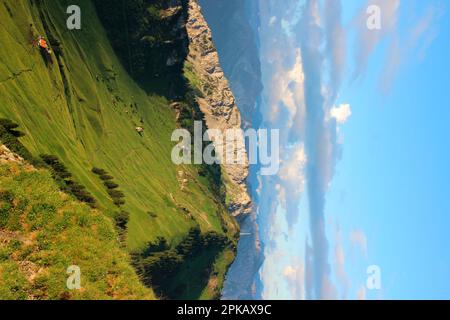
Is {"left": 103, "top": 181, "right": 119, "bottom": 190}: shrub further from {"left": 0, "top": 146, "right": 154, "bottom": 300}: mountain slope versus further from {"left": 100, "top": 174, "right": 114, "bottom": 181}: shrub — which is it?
{"left": 0, "top": 146, "right": 154, "bottom": 300}: mountain slope

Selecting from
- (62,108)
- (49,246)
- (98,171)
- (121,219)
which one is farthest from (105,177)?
(49,246)

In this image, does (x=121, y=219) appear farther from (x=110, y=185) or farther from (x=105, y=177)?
(x=105, y=177)

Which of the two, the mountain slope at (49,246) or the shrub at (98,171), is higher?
the mountain slope at (49,246)

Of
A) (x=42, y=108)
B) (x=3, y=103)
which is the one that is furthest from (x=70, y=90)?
(x=3, y=103)

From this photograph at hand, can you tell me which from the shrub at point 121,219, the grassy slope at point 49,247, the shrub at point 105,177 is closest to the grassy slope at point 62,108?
the shrub at point 121,219

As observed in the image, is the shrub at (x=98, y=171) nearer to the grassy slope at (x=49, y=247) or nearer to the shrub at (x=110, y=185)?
the shrub at (x=110, y=185)

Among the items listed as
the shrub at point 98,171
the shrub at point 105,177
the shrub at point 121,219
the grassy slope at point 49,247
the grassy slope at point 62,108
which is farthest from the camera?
the shrub at point 105,177

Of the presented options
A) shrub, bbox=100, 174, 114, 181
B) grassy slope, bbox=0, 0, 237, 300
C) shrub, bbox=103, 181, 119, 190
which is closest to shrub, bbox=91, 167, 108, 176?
shrub, bbox=100, 174, 114, 181
